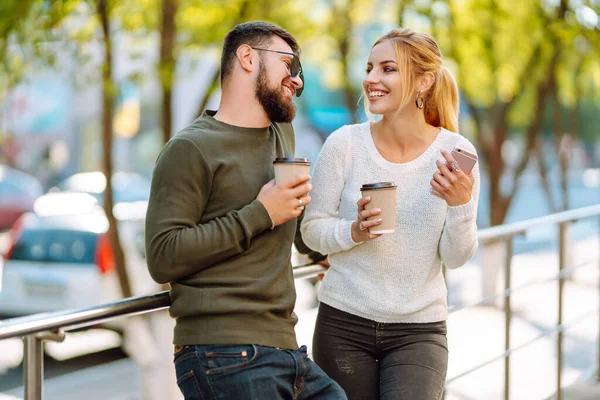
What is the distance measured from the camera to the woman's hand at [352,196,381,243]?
7.62ft

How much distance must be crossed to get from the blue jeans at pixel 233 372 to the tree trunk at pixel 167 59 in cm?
423

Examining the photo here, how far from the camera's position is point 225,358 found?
2.01 meters

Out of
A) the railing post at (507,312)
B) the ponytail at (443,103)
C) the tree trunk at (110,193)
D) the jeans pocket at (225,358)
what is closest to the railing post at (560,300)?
the railing post at (507,312)

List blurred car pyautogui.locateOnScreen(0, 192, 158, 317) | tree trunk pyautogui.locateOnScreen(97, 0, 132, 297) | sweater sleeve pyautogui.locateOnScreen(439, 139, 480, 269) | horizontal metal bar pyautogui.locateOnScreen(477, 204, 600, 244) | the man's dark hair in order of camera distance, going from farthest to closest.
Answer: blurred car pyautogui.locateOnScreen(0, 192, 158, 317)
tree trunk pyautogui.locateOnScreen(97, 0, 132, 297)
horizontal metal bar pyautogui.locateOnScreen(477, 204, 600, 244)
sweater sleeve pyautogui.locateOnScreen(439, 139, 480, 269)
the man's dark hair

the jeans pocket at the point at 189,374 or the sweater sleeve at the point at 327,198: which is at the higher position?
the sweater sleeve at the point at 327,198

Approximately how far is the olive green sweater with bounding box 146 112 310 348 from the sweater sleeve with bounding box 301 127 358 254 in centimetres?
38

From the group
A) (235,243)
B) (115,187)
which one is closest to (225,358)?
(235,243)

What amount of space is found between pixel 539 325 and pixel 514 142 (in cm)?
4855

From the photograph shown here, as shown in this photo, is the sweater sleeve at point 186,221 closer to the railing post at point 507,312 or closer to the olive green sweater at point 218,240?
Answer: the olive green sweater at point 218,240

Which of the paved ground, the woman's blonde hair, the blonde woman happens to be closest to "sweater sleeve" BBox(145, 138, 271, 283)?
the blonde woman

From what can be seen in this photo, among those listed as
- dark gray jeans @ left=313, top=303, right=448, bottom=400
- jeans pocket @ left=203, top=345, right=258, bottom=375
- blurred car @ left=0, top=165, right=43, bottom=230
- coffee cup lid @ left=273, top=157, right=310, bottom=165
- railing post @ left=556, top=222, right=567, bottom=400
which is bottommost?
blurred car @ left=0, top=165, right=43, bottom=230

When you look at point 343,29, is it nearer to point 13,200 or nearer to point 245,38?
point 245,38

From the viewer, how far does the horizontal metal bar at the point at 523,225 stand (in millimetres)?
3584

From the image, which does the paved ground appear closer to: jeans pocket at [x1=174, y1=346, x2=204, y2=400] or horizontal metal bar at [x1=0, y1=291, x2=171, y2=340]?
horizontal metal bar at [x1=0, y1=291, x2=171, y2=340]
